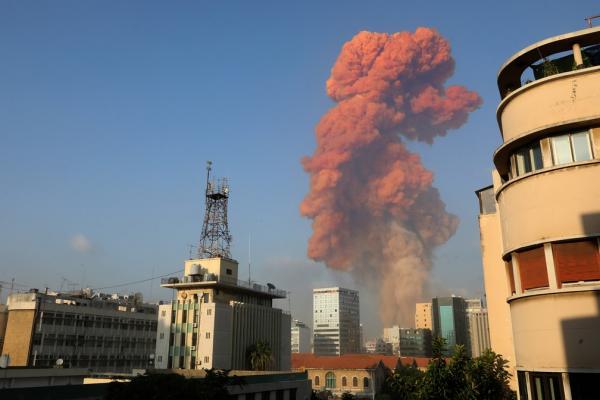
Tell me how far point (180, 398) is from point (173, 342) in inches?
2133

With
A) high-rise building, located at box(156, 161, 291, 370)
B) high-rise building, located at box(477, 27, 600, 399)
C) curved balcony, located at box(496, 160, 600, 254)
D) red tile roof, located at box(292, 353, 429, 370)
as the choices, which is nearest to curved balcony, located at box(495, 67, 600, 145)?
high-rise building, located at box(477, 27, 600, 399)

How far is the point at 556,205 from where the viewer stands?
56.0 feet

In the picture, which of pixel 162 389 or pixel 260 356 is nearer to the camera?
pixel 162 389

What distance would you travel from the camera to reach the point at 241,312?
78.0m

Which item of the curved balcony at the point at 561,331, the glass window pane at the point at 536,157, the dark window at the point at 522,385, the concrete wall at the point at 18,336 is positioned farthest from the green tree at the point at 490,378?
the concrete wall at the point at 18,336

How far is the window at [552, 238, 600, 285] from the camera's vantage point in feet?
52.1

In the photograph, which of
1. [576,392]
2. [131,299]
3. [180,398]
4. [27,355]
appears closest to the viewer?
[576,392]

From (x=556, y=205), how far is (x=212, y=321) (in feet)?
204

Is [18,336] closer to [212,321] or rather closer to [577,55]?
[212,321]

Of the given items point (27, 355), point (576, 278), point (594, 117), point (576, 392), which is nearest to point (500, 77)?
point (594, 117)

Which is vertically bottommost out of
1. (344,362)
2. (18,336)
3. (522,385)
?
(344,362)

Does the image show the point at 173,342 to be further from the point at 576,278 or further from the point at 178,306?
the point at 576,278

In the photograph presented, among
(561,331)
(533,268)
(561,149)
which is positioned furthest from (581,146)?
(561,331)

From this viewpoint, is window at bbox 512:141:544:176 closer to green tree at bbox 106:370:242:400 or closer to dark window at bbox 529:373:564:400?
dark window at bbox 529:373:564:400
